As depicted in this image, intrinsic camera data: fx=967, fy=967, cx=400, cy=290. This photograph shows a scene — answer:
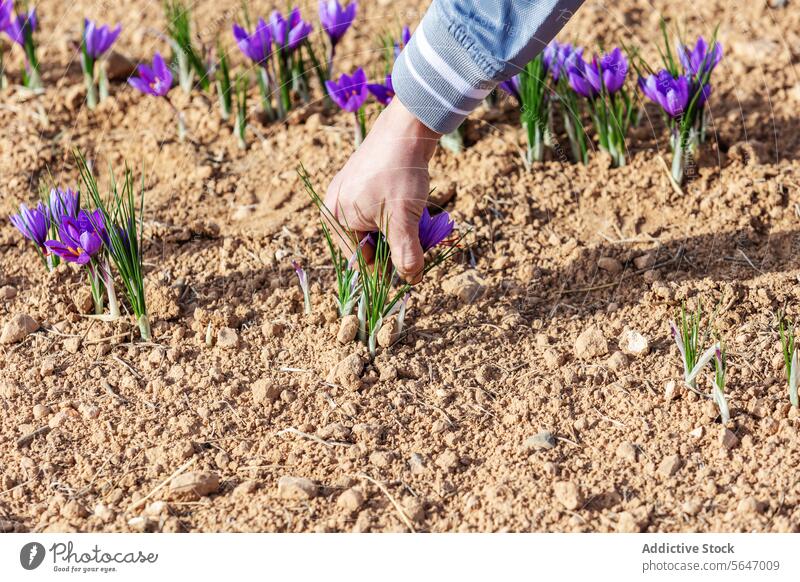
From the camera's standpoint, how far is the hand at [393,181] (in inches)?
78.5

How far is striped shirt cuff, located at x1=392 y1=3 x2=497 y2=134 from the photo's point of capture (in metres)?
1.89

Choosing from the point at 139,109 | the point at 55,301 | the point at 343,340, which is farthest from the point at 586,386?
the point at 139,109

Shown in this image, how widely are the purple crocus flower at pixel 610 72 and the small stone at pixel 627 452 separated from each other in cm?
108

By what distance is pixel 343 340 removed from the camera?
2346 mm

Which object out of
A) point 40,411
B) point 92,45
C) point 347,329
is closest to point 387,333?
point 347,329

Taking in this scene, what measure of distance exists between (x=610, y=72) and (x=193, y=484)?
156 cm

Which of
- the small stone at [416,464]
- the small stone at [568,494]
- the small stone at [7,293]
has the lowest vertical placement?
the small stone at [568,494]

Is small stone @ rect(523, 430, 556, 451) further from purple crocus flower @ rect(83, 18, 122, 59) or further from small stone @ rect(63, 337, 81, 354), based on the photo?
purple crocus flower @ rect(83, 18, 122, 59)

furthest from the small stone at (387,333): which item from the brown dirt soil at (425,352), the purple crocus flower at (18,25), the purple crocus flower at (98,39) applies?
the purple crocus flower at (18,25)

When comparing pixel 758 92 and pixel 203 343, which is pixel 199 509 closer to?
pixel 203 343

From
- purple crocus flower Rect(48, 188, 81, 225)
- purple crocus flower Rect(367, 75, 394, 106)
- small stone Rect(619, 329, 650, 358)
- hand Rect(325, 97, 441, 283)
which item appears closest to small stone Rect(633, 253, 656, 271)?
small stone Rect(619, 329, 650, 358)

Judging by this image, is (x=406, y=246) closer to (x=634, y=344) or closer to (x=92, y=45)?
(x=634, y=344)

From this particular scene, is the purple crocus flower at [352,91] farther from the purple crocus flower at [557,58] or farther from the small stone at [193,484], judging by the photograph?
the small stone at [193,484]

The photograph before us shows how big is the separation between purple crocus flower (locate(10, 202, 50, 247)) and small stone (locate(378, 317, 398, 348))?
2.84 ft
